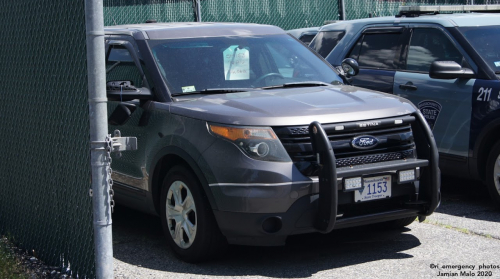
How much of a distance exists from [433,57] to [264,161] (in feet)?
11.0

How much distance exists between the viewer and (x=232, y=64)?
20.7ft

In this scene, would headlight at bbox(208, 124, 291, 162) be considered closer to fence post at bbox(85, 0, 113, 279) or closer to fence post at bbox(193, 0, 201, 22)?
fence post at bbox(85, 0, 113, 279)

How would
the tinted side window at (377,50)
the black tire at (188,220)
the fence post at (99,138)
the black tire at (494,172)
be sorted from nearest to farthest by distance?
the fence post at (99,138)
the black tire at (188,220)
the black tire at (494,172)
the tinted side window at (377,50)

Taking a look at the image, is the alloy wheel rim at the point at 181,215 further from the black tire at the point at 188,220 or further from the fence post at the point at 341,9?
the fence post at the point at 341,9

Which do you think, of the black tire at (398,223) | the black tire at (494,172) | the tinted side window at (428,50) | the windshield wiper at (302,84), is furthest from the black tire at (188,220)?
the tinted side window at (428,50)

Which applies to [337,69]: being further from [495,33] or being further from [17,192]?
[17,192]

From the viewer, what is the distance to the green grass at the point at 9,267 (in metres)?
5.11

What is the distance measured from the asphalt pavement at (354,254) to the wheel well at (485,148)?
38cm

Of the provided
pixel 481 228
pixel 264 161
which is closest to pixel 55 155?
pixel 264 161

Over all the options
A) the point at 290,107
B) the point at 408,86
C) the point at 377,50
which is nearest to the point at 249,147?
the point at 290,107

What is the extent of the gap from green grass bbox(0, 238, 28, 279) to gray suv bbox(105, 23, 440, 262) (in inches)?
44.1

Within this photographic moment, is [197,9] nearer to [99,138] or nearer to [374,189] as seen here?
[374,189]

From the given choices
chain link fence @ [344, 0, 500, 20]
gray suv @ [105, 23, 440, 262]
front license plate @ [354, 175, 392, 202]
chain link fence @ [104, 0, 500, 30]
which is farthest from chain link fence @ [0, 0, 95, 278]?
chain link fence @ [344, 0, 500, 20]

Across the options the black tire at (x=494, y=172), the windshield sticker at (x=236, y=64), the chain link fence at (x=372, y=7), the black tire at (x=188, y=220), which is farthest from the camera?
the chain link fence at (x=372, y=7)
